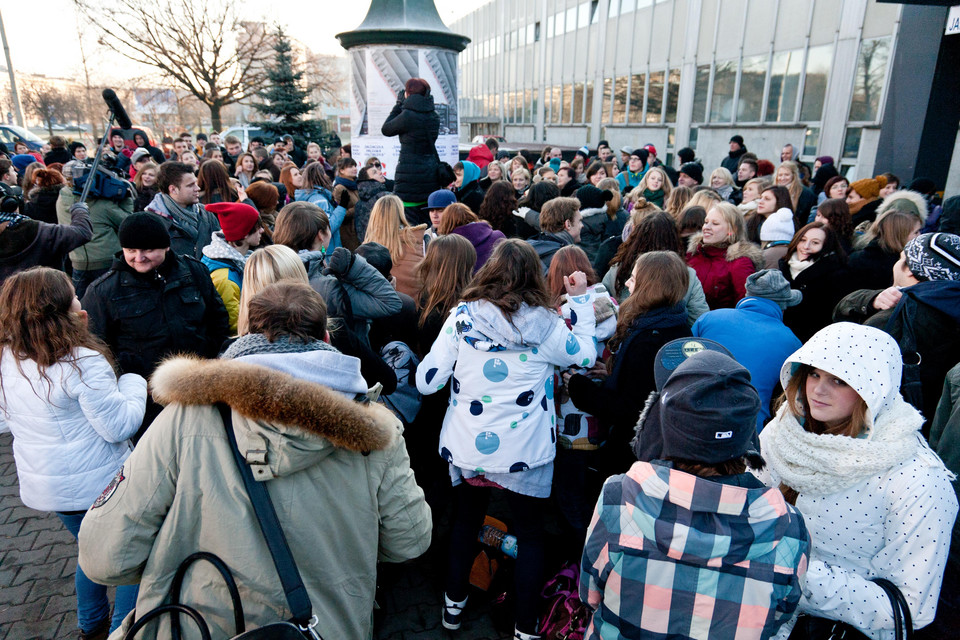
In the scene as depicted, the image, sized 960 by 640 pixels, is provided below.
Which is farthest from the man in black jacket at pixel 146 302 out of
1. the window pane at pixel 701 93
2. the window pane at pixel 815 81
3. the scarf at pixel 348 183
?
the window pane at pixel 701 93

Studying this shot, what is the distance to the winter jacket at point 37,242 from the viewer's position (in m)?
4.28

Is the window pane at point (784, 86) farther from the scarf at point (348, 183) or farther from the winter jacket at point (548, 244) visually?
the winter jacket at point (548, 244)

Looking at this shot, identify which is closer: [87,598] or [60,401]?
[60,401]

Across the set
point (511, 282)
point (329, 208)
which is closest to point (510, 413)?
point (511, 282)

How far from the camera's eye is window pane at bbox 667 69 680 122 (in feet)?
65.5

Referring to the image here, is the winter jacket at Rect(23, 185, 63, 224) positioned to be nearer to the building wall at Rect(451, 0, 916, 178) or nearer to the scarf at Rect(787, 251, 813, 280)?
the scarf at Rect(787, 251, 813, 280)

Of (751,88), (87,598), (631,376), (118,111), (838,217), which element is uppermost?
(751,88)

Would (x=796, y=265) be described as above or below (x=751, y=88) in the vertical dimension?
below

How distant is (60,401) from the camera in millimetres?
2453

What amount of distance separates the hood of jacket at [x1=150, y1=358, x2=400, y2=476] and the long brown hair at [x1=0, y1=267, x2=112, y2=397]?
1.20 meters

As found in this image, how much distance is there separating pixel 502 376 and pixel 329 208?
4635 mm

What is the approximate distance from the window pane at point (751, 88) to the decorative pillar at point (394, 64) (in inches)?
361

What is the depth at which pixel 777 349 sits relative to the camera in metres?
A: 3.00

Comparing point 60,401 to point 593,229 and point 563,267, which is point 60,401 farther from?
point 593,229
